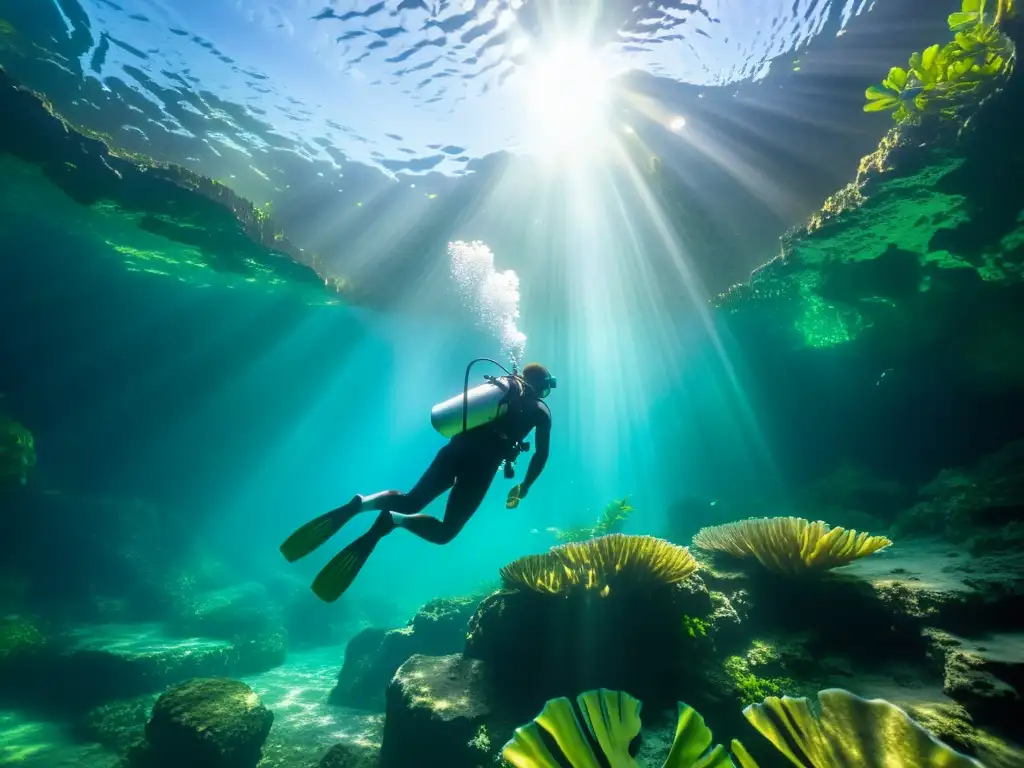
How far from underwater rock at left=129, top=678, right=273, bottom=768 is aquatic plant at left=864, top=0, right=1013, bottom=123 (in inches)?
525

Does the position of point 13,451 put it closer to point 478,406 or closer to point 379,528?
point 379,528

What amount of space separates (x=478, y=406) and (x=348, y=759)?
4.90 metres

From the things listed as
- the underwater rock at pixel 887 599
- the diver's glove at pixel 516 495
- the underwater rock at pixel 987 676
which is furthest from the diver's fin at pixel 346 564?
Answer: the underwater rock at pixel 987 676

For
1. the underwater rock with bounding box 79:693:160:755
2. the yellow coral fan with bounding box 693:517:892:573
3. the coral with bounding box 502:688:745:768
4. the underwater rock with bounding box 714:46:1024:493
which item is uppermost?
the underwater rock with bounding box 714:46:1024:493

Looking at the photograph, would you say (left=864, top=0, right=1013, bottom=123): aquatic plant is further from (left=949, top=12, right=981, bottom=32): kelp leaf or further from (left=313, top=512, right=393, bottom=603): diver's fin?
(left=313, top=512, right=393, bottom=603): diver's fin

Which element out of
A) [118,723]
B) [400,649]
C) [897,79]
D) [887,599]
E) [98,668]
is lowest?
[118,723]

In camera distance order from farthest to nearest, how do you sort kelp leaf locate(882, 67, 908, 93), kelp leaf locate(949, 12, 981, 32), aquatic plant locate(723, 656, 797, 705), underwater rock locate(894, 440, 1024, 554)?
kelp leaf locate(882, 67, 908, 93) → kelp leaf locate(949, 12, 981, 32) → underwater rock locate(894, 440, 1024, 554) → aquatic plant locate(723, 656, 797, 705)

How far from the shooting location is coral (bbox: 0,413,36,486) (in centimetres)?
1234

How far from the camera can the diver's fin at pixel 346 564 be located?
428 centimetres

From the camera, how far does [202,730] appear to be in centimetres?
626

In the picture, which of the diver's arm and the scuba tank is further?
the diver's arm

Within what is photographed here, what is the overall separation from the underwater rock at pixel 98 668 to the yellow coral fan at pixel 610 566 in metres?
12.0

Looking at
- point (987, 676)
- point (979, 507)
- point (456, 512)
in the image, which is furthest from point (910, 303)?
point (456, 512)

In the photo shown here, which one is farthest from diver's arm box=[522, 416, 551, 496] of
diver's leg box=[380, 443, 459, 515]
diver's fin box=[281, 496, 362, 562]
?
diver's fin box=[281, 496, 362, 562]
